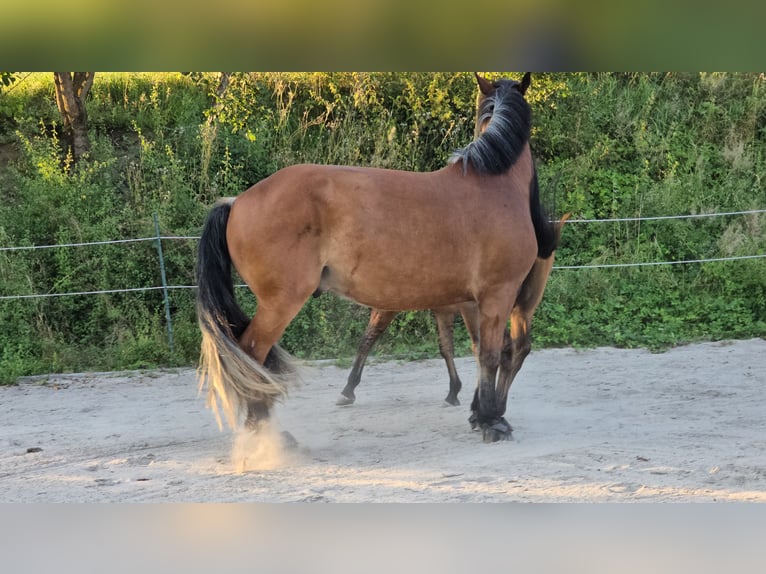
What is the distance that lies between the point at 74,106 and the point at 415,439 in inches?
260

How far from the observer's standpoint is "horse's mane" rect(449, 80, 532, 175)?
5.11 metres

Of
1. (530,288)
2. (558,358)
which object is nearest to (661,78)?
(558,358)

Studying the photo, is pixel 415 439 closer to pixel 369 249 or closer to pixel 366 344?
pixel 366 344

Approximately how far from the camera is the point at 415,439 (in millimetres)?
5277

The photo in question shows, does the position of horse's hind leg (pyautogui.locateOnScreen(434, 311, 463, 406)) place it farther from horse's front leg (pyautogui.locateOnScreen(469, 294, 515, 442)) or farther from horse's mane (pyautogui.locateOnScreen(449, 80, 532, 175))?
horse's mane (pyautogui.locateOnScreen(449, 80, 532, 175))

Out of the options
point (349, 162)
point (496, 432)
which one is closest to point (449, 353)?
point (496, 432)

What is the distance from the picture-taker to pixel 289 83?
11.1 m

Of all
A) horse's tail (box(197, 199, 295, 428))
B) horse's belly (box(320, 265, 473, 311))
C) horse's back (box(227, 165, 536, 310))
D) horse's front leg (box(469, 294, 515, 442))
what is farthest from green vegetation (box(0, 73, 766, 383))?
horse's tail (box(197, 199, 295, 428))

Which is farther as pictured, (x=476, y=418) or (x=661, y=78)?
(x=661, y=78)

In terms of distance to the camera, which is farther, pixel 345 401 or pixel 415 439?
pixel 345 401

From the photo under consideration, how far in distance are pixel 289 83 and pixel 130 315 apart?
4317 mm
